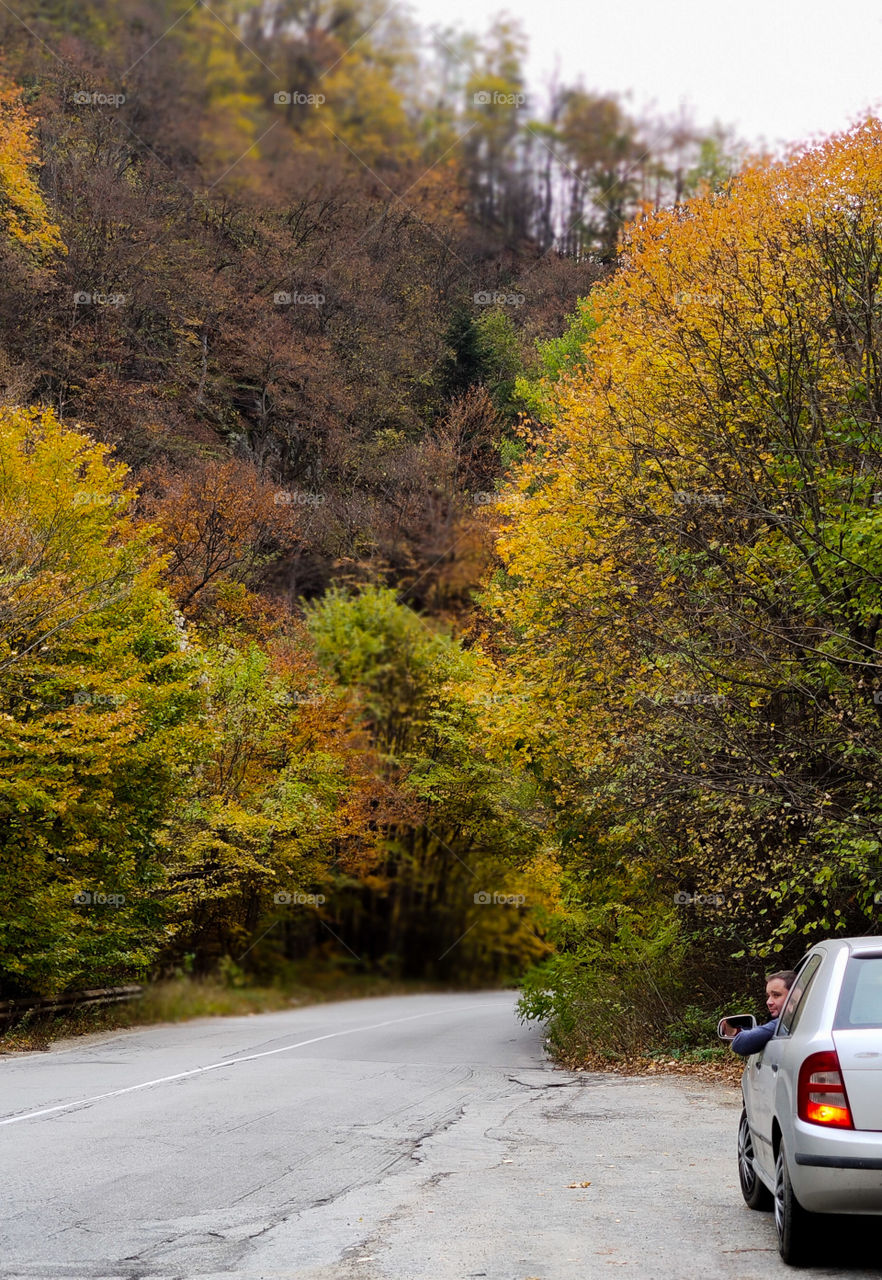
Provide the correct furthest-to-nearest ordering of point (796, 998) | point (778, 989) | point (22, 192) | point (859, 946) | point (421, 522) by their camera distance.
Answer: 1. point (22, 192)
2. point (421, 522)
3. point (778, 989)
4. point (796, 998)
5. point (859, 946)

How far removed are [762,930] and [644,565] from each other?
5.19 meters

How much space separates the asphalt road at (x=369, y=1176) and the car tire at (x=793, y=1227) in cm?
9

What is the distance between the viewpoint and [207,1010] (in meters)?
32.2

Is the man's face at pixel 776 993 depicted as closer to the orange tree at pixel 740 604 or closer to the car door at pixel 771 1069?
the car door at pixel 771 1069

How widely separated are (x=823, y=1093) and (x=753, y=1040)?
1.46 metres

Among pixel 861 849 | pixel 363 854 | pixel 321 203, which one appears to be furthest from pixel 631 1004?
pixel 321 203

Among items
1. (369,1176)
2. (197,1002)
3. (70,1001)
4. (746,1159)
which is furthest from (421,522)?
(746,1159)

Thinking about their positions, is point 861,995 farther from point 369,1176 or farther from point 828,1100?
point 369,1176

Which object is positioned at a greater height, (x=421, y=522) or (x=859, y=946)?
(x=421, y=522)

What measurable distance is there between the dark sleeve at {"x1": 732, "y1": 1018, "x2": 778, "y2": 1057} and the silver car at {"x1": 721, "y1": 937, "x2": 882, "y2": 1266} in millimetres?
460

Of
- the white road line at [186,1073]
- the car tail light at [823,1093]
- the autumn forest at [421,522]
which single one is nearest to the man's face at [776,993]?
the car tail light at [823,1093]

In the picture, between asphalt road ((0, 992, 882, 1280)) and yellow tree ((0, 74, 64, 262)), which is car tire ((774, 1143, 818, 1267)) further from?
yellow tree ((0, 74, 64, 262))

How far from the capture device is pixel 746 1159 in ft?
25.3

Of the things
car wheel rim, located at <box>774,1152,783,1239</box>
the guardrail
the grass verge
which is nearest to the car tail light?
car wheel rim, located at <box>774,1152,783,1239</box>
